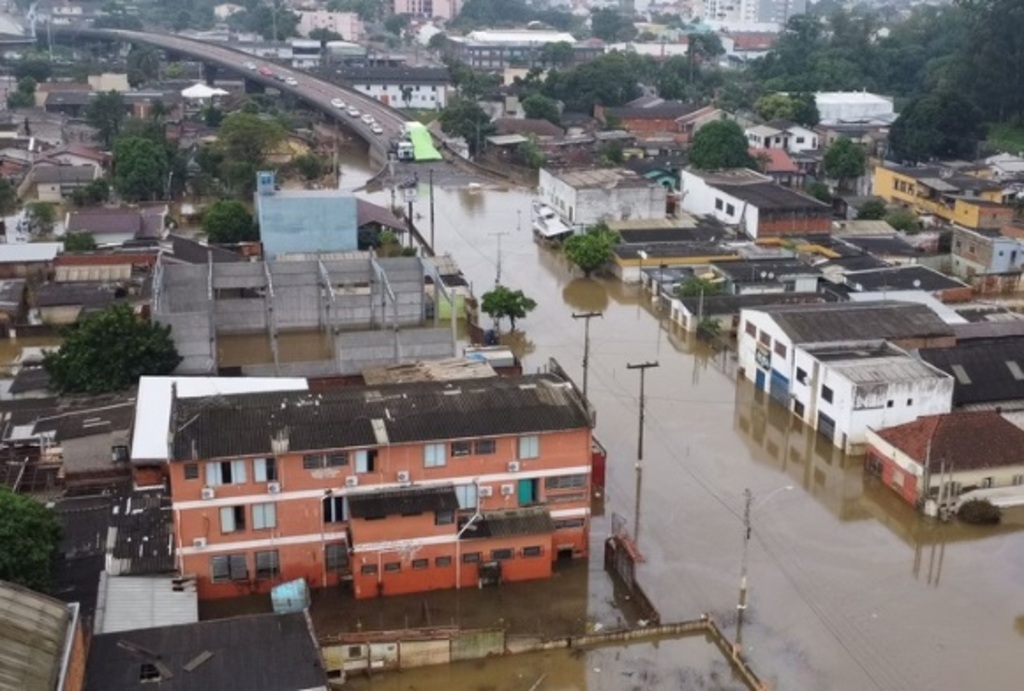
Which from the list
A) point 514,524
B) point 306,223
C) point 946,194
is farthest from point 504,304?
point 946,194

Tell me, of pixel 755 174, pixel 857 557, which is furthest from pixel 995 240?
pixel 857 557

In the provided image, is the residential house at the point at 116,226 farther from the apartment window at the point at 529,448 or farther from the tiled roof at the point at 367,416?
→ the apartment window at the point at 529,448

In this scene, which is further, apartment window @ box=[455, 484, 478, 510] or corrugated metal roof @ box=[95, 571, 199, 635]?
apartment window @ box=[455, 484, 478, 510]

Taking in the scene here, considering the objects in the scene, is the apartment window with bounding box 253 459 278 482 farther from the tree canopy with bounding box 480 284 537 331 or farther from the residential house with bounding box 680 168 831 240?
the residential house with bounding box 680 168 831 240

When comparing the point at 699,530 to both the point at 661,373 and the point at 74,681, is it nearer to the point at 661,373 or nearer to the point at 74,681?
the point at 661,373

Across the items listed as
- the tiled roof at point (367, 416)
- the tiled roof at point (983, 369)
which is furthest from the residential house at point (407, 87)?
the tiled roof at point (367, 416)

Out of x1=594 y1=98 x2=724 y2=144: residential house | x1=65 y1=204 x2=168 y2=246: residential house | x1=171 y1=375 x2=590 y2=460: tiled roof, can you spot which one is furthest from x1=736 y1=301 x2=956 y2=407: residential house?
x1=594 y1=98 x2=724 y2=144: residential house
